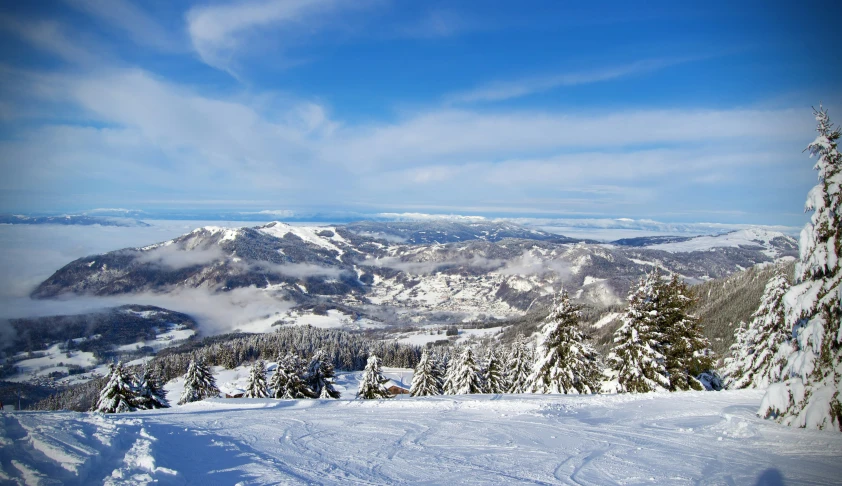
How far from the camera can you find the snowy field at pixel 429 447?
6543 millimetres

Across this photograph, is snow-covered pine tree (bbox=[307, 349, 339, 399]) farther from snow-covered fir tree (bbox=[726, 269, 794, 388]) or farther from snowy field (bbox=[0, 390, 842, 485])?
snow-covered fir tree (bbox=[726, 269, 794, 388])

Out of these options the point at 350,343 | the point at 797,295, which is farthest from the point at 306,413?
the point at 350,343

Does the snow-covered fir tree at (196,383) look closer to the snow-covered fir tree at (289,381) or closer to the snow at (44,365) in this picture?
the snow-covered fir tree at (289,381)

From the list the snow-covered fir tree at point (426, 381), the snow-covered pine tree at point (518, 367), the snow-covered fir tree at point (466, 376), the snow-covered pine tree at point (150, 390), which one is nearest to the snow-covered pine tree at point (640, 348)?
the snow-covered fir tree at point (466, 376)

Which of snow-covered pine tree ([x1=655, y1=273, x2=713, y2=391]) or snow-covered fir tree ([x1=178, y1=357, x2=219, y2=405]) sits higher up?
snow-covered pine tree ([x1=655, y1=273, x2=713, y2=391])

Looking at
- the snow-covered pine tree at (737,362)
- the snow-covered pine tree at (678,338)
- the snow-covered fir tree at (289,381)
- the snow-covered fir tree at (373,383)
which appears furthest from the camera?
the snow-covered fir tree at (373,383)

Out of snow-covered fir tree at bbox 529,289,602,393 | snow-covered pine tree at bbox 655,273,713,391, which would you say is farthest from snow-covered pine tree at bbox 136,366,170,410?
snow-covered pine tree at bbox 655,273,713,391

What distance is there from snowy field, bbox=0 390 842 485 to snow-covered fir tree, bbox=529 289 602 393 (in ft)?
37.9

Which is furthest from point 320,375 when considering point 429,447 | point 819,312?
point 819,312

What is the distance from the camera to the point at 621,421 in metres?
11.4

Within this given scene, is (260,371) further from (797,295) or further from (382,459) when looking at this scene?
(797,295)

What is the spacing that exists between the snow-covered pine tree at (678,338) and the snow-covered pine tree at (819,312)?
12089 millimetres

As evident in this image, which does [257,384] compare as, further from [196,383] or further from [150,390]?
[196,383]

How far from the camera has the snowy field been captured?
6543mm
